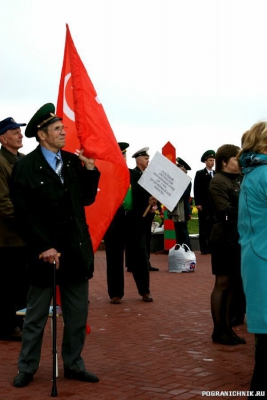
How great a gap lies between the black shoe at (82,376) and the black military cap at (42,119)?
186cm

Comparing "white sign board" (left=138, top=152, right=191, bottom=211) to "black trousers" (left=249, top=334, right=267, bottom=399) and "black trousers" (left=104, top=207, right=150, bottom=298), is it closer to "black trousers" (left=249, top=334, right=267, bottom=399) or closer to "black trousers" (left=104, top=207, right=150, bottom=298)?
"black trousers" (left=104, top=207, right=150, bottom=298)

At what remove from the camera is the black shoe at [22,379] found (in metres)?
5.77

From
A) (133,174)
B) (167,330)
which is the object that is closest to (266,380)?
(167,330)

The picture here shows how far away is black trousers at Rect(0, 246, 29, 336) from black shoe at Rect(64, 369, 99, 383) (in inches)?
71.1

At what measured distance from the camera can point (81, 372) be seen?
590 centimetres

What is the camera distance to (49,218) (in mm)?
5812

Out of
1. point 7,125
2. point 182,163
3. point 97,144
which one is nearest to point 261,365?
point 97,144

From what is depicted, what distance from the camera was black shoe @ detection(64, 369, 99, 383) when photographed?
231 inches

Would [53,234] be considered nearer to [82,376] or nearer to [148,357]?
[82,376]

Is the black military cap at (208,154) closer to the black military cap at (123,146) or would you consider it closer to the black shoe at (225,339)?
the black military cap at (123,146)

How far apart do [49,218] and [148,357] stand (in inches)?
66.5

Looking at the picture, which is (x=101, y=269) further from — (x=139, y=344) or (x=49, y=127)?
(x=49, y=127)

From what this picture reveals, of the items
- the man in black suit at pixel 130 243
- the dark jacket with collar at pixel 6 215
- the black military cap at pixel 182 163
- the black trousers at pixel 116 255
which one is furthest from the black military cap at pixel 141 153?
the black military cap at pixel 182 163

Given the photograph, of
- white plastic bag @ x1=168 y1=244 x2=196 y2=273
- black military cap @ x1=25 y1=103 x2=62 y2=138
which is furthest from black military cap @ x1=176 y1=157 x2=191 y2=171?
black military cap @ x1=25 y1=103 x2=62 y2=138
